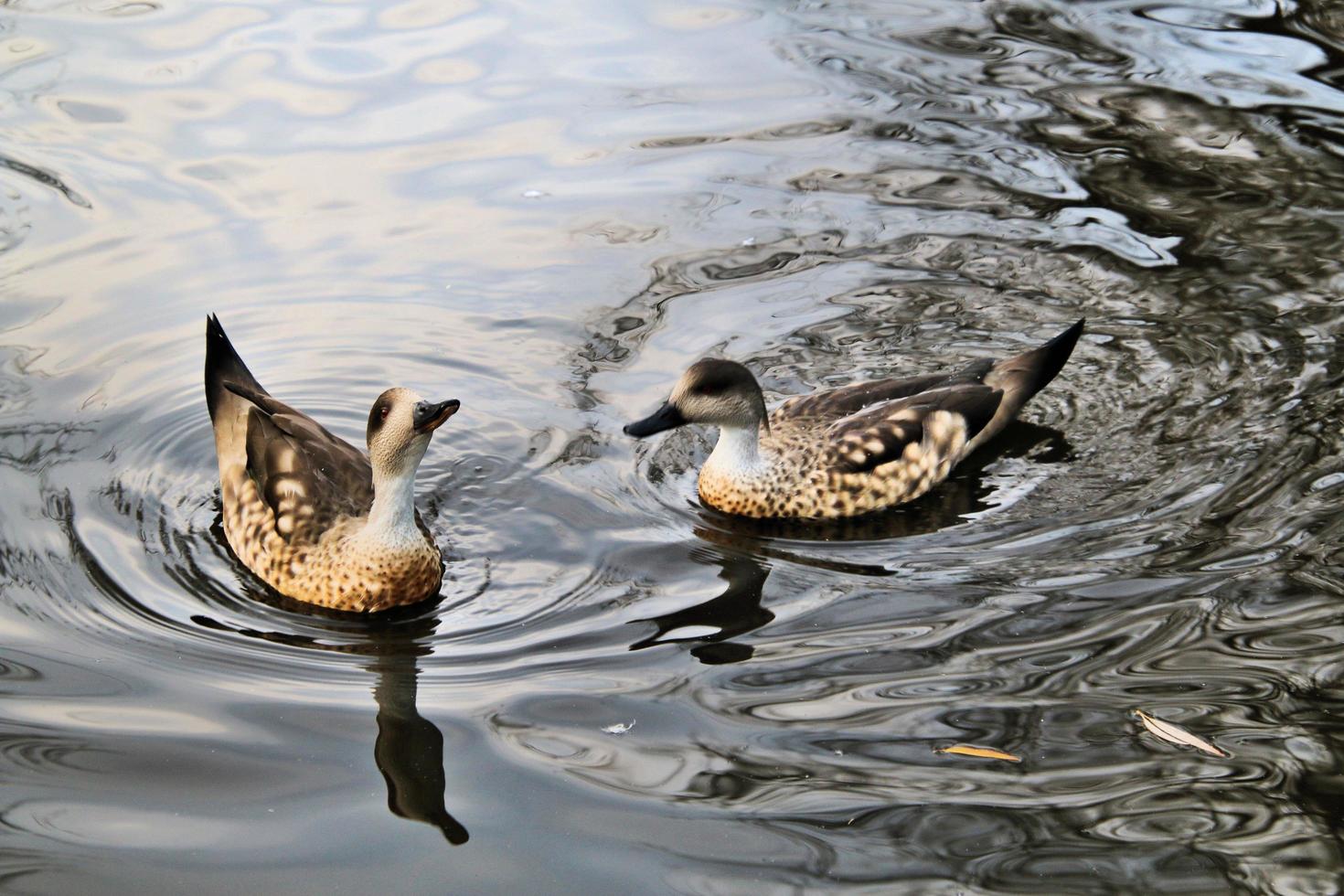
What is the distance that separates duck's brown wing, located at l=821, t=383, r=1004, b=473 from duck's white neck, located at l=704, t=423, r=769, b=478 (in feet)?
1.20

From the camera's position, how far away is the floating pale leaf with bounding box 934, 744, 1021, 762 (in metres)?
5.78

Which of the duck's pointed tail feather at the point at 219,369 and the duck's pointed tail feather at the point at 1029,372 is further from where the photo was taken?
the duck's pointed tail feather at the point at 1029,372

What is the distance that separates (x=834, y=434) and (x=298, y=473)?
2761 millimetres

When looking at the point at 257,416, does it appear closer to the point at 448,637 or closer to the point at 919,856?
the point at 448,637

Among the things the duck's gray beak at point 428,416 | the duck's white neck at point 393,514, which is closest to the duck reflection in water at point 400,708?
the duck's white neck at point 393,514

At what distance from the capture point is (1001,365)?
28.5 feet

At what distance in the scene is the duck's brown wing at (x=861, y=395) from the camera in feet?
27.7

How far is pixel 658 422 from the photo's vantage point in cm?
788

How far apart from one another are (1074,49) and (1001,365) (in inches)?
227

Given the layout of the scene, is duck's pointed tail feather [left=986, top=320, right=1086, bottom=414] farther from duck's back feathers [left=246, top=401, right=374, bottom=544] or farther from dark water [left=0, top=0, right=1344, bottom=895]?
duck's back feathers [left=246, top=401, right=374, bottom=544]

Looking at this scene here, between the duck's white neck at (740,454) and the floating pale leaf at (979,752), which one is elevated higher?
the duck's white neck at (740,454)

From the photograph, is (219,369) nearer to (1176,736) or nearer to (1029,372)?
(1029,372)

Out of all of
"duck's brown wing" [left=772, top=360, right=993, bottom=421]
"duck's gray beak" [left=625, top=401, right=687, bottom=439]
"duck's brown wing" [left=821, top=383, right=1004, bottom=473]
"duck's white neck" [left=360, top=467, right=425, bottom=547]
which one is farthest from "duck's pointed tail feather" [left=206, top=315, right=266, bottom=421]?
"duck's brown wing" [left=821, top=383, right=1004, bottom=473]

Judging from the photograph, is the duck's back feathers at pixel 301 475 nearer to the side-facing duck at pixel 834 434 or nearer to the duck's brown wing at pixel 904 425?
the side-facing duck at pixel 834 434
